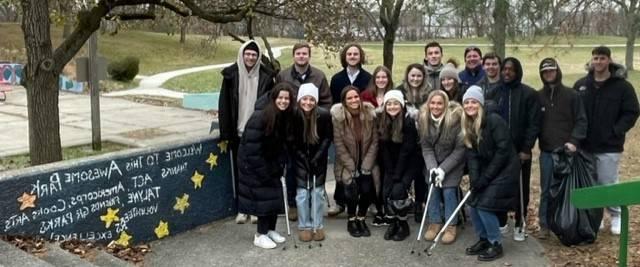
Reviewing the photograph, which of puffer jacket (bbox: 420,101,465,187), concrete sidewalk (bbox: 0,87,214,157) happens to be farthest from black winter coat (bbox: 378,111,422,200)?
concrete sidewalk (bbox: 0,87,214,157)

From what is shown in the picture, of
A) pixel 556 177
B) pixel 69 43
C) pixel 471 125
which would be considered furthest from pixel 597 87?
pixel 69 43

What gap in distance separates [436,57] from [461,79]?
12.1 inches

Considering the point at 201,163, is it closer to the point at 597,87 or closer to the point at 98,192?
the point at 98,192

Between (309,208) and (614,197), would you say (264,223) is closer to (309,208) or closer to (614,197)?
(309,208)

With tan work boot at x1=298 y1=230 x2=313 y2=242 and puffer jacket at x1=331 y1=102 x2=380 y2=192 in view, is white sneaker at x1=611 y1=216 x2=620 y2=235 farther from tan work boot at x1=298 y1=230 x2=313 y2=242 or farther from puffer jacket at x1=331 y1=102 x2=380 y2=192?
tan work boot at x1=298 y1=230 x2=313 y2=242

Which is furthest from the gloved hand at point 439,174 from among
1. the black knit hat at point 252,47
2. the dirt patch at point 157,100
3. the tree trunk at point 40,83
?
the dirt patch at point 157,100

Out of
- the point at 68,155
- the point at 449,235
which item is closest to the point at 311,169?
the point at 449,235

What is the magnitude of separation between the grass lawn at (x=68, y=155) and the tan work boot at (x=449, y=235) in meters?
6.29

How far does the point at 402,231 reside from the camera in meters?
5.62

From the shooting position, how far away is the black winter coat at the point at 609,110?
17.5ft

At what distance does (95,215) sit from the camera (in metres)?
4.94

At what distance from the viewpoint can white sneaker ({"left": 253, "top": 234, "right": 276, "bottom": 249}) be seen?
5359mm

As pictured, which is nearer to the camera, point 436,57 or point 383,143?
point 383,143

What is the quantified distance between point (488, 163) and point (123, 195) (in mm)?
2774
